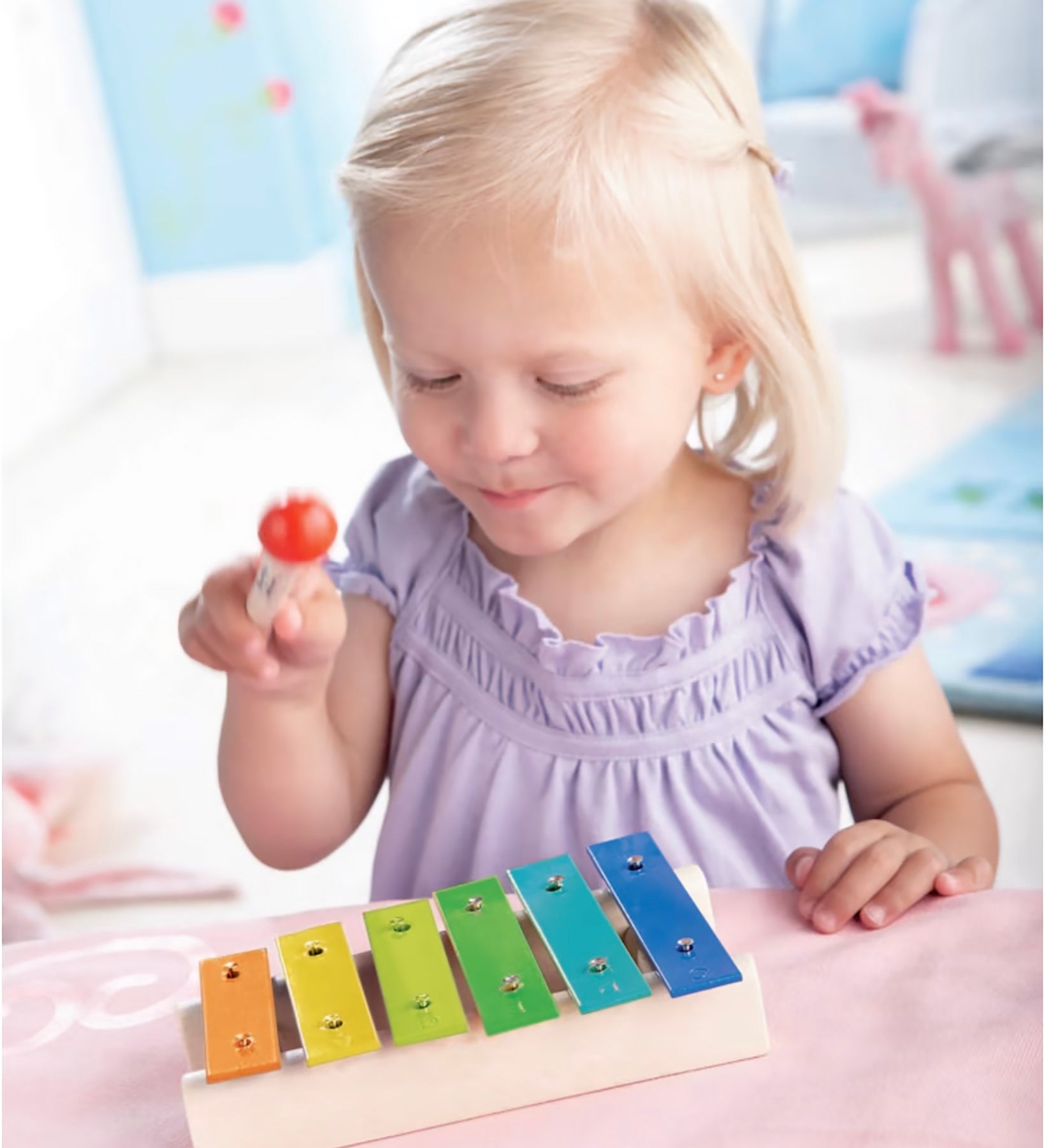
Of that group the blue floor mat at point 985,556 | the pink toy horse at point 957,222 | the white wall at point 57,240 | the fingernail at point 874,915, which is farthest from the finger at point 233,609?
the white wall at point 57,240

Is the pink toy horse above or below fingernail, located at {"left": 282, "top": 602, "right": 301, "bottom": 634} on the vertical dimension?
below

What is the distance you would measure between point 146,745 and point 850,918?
1.71m

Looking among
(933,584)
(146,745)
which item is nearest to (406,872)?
(146,745)

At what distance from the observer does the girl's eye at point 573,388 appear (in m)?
0.93

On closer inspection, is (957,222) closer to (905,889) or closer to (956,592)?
(956,592)

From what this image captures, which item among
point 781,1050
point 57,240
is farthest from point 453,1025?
point 57,240

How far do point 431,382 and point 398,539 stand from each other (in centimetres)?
22

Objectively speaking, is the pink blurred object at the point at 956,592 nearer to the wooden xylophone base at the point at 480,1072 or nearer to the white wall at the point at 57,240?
the wooden xylophone base at the point at 480,1072

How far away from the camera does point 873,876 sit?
2.69 feet

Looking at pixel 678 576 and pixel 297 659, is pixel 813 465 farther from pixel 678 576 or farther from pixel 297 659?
pixel 297 659

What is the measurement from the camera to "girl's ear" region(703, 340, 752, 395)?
1048 millimetres

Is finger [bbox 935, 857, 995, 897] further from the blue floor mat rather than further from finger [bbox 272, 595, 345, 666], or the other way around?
the blue floor mat

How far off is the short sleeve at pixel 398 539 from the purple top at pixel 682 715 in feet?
0.19

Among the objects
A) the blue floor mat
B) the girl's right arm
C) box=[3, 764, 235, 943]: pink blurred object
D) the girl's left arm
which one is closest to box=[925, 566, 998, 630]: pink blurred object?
the blue floor mat
